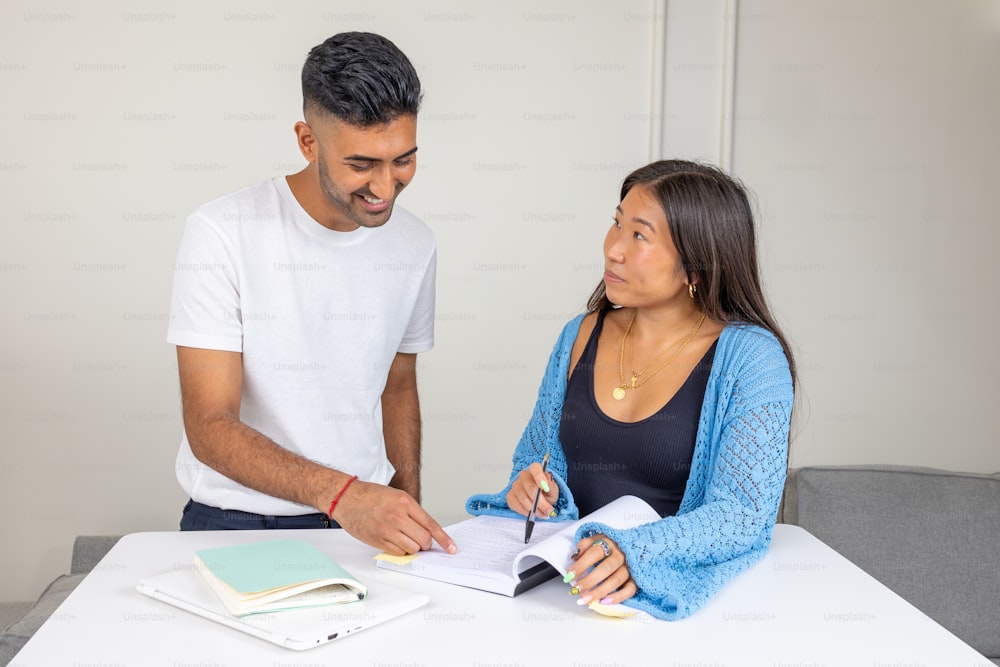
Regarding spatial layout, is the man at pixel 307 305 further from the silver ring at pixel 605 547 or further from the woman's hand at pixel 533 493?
the silver ring at pixel 605 547

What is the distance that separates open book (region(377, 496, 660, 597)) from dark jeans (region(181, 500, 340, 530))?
0.49m

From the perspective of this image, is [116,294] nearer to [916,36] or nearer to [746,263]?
[746,263]

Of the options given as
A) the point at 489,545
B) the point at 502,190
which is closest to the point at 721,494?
the point at 489,545

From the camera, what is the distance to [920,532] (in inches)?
116

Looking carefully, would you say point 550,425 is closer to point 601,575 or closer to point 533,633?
point 601,575

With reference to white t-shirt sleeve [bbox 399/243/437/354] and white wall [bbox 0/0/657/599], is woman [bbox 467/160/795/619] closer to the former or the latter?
white t-shirt sleeve [bbox 399/243/437/354]

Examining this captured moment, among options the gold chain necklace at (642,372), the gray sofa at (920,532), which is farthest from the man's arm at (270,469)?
the gray sofa at (920,532)

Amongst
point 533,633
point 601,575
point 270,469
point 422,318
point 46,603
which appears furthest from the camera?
point 46,603

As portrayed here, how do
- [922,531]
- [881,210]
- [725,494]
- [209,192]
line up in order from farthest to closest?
[881,210] < [209,192] < [922,531] < [725,494]

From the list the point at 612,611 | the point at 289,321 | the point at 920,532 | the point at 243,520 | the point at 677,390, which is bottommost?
the point at 920,532

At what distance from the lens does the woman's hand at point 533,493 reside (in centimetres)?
188

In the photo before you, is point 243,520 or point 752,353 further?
point 243,520

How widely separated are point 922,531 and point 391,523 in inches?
75.8

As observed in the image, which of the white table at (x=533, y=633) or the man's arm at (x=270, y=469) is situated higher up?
the man's arm at (x=270, y=469)
